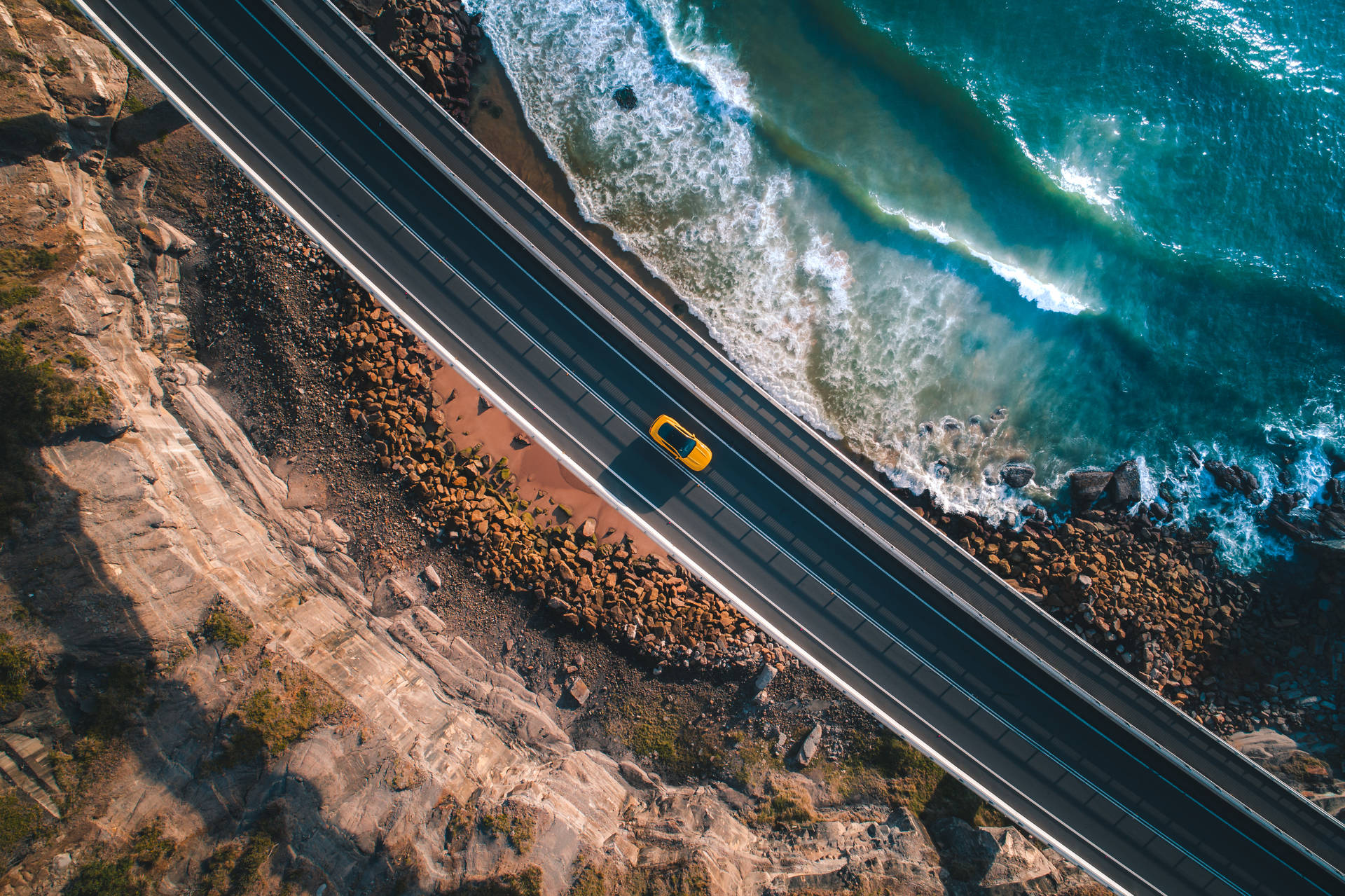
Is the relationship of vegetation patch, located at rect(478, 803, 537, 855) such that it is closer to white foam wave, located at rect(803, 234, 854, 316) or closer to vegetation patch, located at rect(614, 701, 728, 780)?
vegetation patch, located at rect(614, 701, 728, 780)

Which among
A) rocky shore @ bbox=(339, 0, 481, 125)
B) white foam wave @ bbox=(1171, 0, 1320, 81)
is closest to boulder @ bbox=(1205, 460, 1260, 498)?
white foam wave @ bbox=(1171, 0, 1320, 81)

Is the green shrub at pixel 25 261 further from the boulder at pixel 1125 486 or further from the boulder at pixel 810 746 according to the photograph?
the boulder at pixel 1125 486

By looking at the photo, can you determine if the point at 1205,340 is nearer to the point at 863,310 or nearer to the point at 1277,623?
the point at 1277,623

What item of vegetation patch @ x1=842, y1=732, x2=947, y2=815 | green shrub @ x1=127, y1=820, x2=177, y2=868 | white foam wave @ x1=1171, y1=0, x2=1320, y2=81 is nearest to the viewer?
green shrub @ x1=127, y1=820, x2=177, y2=868

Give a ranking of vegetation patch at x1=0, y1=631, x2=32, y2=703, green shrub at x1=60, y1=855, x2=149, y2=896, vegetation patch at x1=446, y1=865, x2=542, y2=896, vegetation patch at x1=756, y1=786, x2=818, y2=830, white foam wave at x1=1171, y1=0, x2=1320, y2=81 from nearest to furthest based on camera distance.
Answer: green shrub at x1=60, y1=855, x2=149, y2=896 < vegetation patch at x1=0, y1=631, x2=32, y2=703 < vegetation patch at x1=446, y1=865, x2=542, y2=896 < vegetation patch at x1=756, y1=786, x2=818, y2=830 < white foam wave at x1=1171, y1=0, x2=1320, y2=81

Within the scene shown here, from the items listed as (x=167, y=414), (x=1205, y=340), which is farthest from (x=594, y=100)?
(x=1205, y=340)

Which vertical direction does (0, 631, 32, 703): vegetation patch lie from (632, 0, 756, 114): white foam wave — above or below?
below

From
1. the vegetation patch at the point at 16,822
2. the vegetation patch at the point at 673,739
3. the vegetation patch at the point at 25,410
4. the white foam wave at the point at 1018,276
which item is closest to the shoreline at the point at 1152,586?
the white foam wave at the point at 1018,276
